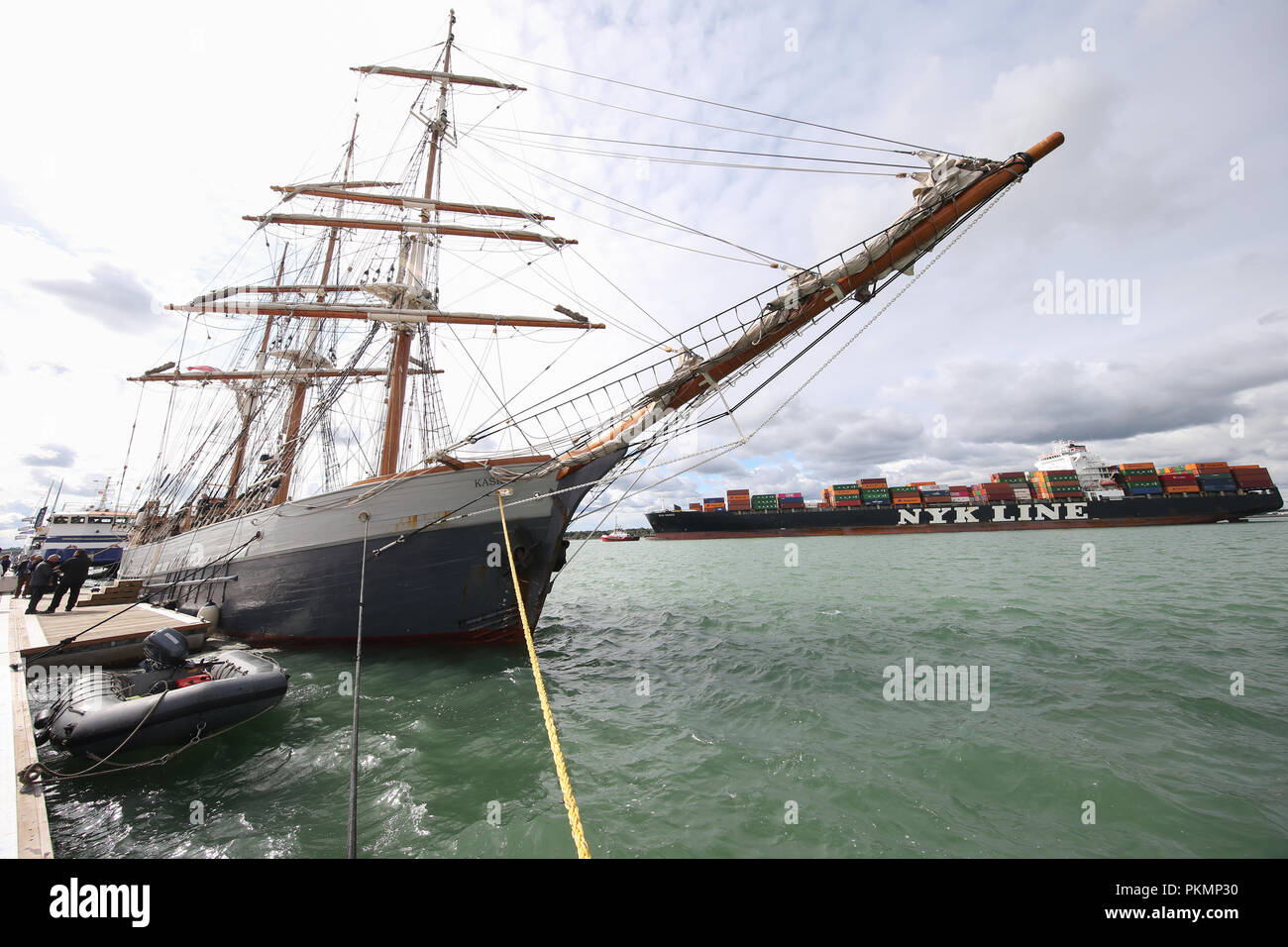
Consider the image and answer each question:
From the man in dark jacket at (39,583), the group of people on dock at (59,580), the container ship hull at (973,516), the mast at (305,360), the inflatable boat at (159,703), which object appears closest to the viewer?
the inflatable boat at (159,703)

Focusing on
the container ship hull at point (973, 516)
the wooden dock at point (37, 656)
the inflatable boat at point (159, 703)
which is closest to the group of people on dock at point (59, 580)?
the wooden dock at point (37, 656)

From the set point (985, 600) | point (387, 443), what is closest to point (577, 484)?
→ point (387, 443)

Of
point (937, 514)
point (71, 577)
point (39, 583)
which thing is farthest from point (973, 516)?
point (39, 583)

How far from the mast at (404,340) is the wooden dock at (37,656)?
4.90 meters

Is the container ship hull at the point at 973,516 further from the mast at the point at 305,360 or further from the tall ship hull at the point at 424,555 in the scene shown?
the tall ship hull at the point at 424,555

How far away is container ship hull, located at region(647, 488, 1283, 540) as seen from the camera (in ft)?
149

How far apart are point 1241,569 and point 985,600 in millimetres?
11937

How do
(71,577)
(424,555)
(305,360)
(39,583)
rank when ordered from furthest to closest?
1. (305,360)
2. (71,577)
3. (39,583)
4. (424,555)

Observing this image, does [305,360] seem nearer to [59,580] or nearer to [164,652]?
[59,580]

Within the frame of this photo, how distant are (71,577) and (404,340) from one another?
8.83 meters

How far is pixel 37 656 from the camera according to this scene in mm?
6727

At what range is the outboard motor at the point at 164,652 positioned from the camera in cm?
609
